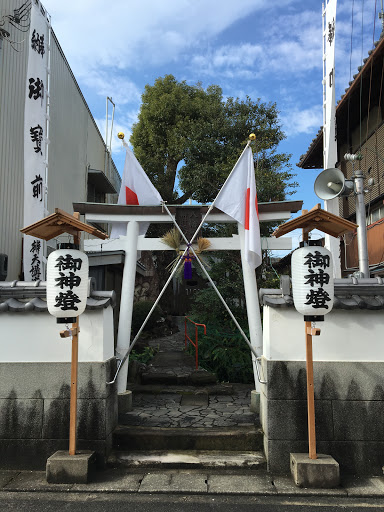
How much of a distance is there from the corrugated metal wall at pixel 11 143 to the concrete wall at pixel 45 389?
4.98 metres

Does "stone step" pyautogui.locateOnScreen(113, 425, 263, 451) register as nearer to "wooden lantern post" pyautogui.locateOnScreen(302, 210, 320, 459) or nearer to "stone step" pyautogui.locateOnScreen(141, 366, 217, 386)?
"wooden lantern post" pyautogui.locateOnScreen(302, 210, 320, 459)

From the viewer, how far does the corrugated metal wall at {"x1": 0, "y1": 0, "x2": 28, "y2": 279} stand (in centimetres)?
1036

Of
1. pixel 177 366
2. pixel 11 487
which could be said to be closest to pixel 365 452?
pixel 11 487

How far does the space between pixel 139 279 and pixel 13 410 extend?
17602 millimetres

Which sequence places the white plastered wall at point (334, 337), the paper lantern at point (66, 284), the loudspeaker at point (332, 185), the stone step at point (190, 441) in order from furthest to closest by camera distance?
the loudspeaker at point (332, 185) → the stone step at point (190, 441) → the white plastered wall at point (334, 337) → the paper lantern at point (66, 284)

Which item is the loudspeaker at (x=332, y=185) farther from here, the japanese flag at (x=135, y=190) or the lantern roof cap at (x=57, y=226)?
the lantern roof cap at (x=57, y=226)

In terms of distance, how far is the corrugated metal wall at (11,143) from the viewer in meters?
10.4

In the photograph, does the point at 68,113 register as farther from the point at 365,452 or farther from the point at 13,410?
the point at 365,452

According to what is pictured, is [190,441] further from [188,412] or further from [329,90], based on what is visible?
[329,90]

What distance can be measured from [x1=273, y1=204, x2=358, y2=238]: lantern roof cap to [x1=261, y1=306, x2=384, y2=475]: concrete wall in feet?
4.36

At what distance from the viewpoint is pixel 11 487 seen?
5344mm

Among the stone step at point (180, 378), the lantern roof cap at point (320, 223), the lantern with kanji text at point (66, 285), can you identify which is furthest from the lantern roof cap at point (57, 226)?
the stone step at point (180, 378)

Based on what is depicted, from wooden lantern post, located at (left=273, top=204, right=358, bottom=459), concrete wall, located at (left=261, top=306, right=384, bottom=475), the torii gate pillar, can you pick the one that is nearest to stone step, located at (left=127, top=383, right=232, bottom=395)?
the torii gate pillar

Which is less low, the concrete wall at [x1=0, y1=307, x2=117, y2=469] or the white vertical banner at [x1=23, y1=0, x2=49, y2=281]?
the white vertical banner at [x1=23, y1=0, x2=49, y2=281]
